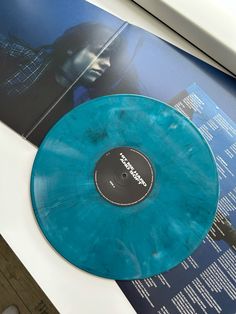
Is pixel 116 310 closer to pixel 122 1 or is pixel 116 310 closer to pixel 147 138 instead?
pixel 147 138

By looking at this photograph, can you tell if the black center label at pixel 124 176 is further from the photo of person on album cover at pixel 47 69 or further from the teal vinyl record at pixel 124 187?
the photo of person on album cover at pixel 47 69

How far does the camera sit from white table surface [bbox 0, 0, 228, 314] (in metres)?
0.48

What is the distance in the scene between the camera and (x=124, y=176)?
513mm

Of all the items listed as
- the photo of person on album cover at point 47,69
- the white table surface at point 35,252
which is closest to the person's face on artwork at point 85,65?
the photo of person on album cover at point 47,69

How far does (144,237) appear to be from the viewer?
483mm

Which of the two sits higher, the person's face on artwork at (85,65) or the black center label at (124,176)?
the person's face on artwork at (85,65)

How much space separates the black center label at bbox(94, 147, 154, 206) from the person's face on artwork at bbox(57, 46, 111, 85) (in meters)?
0.13

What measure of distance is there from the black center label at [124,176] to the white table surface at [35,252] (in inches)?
4.0

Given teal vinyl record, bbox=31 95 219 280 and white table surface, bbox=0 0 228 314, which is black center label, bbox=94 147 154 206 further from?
white table surface, bbox=0 0 228 314

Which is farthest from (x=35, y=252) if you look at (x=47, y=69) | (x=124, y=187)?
(x=47, y=69)

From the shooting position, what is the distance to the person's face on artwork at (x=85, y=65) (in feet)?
1.87

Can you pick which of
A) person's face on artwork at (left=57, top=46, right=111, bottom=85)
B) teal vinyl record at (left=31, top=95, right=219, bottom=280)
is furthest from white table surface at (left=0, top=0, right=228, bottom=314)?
person's face on artwork at (left=57, top=46, right=111, bottom=85)

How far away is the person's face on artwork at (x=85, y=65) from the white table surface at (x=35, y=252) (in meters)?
0.12

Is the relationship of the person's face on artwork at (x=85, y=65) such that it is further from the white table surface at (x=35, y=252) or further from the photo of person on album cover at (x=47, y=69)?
the white table surface at (x=35, y=252)
